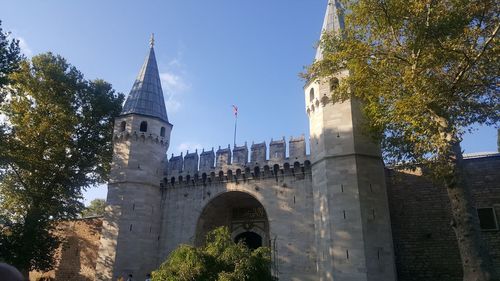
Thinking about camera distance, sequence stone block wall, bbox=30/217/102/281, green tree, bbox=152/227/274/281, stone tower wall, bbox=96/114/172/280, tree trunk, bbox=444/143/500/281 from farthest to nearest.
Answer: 1. stone block wall, bbox=30/217/102/281
2. stone tower wall, bbox=96/114/172/280
3. green tree, bbox=152/227/274/281
4. tree trunk, bbox=444/143/500/281

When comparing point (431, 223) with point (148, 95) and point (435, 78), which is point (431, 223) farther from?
point (148, 95)

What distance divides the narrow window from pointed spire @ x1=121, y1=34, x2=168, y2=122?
A: 1501 centimetres

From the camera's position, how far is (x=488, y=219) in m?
15.4

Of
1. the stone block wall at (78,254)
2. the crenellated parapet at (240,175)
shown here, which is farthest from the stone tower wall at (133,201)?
the stone block wall at (78,254)

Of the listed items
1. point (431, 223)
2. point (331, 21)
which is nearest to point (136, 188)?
point (331, 21)

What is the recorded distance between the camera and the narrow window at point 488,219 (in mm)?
15180

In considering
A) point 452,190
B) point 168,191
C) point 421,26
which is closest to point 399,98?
point 421,26

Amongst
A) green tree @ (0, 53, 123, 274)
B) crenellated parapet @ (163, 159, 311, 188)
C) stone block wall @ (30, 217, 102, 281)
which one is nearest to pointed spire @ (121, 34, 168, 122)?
green tree @ (0, 53, 123, 274)

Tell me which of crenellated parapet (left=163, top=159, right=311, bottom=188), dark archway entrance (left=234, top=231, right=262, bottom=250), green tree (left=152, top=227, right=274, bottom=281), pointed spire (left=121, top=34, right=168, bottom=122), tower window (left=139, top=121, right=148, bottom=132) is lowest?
green tree (left=152, top=227, right=274, bottom=281)

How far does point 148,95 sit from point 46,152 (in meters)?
5.75

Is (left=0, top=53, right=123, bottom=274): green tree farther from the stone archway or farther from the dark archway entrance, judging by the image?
the dark archway entrance

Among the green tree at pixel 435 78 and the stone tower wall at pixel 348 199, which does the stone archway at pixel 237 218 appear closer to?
the stone tower wall at pixel 348 199

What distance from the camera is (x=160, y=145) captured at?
20422 millimetres

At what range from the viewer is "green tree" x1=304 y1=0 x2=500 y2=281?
10359 millimetres
